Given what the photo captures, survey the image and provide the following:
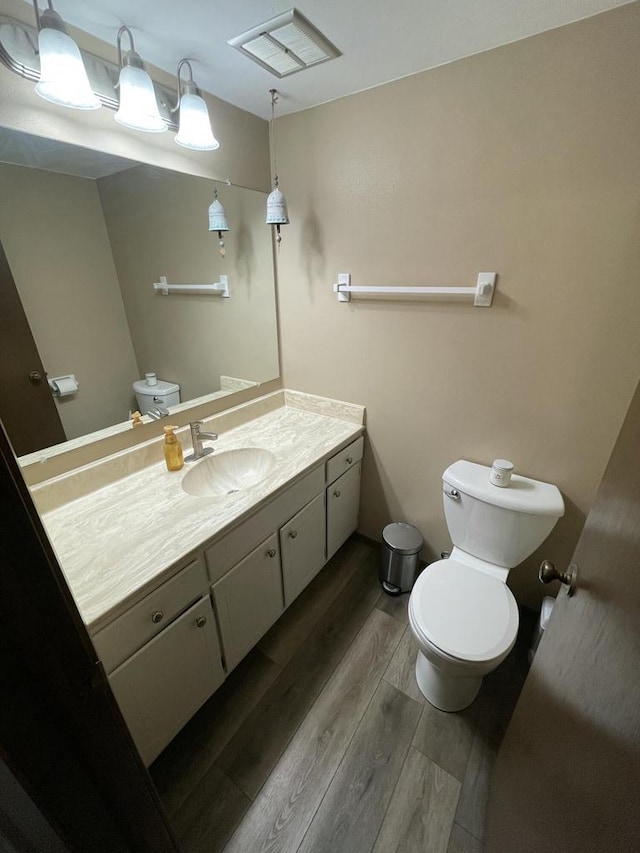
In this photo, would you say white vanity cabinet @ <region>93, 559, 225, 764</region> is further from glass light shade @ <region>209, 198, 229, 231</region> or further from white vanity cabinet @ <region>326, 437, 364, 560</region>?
glass light shade @ <region>209, 198, 229, 231</region>

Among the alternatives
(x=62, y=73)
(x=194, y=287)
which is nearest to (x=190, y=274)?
(x=194, y=287)

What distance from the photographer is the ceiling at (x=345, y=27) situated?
2.98 ft

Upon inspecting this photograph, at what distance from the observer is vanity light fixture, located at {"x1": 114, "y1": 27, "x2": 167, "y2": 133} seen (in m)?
1.00

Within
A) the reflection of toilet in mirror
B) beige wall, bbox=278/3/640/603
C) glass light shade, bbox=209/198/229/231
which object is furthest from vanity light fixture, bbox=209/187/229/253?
the reflection of toilet in mirror

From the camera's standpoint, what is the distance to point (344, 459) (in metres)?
1.67

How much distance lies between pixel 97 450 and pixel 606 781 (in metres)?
1.50

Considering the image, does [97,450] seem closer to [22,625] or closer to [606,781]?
[22,625]

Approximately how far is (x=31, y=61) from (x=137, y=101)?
0.25 m

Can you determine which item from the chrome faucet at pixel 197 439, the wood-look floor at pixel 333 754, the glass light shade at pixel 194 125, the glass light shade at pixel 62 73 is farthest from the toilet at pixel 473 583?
the glass light shade at pixel 62 73

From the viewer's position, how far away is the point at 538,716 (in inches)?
28.0

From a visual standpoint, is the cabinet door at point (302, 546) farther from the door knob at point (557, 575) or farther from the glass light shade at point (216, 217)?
the glass light shade at point (216, 217)

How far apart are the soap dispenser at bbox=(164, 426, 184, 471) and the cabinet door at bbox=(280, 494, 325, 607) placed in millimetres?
508

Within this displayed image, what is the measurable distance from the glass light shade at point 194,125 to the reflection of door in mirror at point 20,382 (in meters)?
0.72

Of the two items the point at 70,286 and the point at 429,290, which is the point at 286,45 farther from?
the point at 70,286
